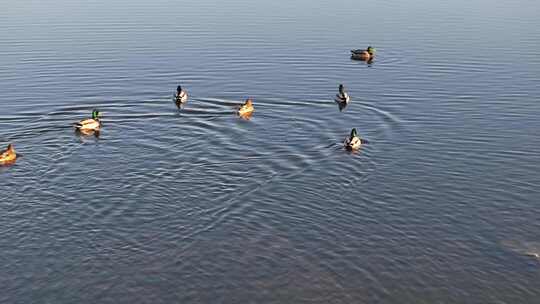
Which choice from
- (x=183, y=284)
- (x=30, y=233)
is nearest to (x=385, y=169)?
(x=183, y=284)

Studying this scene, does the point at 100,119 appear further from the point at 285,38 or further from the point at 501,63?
the point at 501,63

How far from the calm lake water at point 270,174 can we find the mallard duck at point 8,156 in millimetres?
607

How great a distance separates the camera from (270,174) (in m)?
35.4

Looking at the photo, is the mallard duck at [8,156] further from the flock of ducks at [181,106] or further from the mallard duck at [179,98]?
the mallard duck at [179,98]

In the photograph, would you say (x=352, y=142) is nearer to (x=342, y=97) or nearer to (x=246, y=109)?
(x=246, y=109)

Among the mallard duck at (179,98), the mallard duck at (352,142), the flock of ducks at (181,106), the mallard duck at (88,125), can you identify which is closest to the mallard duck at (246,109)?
the flock of ducks at (181,106)

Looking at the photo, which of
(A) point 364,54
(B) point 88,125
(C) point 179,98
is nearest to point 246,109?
(C) point 179,98

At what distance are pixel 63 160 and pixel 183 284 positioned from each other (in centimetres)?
1462

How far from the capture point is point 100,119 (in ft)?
146

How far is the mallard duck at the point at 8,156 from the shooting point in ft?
116

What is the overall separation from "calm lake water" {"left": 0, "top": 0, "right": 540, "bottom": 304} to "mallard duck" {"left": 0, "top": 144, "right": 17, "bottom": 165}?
23.9 inches

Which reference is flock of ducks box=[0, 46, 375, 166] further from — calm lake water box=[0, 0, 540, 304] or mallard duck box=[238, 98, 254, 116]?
calm lake water box=[0, 0, 540, 304]

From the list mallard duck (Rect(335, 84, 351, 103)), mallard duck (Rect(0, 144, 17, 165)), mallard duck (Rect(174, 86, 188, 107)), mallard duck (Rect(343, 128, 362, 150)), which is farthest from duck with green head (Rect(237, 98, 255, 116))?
mallard duck (Rect(0, 144, 17, 165))

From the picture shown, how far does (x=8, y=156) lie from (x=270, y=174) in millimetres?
13846
